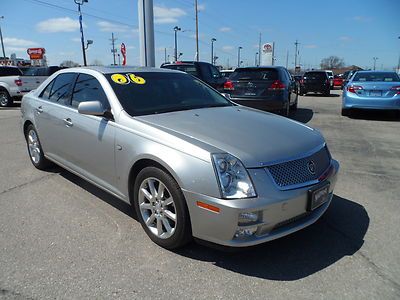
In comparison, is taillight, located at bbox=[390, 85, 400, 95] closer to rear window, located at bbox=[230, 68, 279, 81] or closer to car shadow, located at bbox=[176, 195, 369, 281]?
rear window, located at bbox=[230, 68, 279, 81]

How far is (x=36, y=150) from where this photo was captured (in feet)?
17.7

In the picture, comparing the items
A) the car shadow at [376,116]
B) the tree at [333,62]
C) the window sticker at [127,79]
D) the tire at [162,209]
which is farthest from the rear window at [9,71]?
the tree at [333,62]

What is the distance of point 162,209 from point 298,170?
48.4 inches

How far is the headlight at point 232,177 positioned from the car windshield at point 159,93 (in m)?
1.25

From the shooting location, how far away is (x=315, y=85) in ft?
68.6

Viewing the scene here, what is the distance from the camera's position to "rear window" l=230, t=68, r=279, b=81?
938 cm

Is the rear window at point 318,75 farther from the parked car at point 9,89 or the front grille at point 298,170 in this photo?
the front grille at point 298,170

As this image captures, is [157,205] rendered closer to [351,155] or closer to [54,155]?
[54,155]

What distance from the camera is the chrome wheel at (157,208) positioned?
3.03m

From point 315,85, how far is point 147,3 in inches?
456

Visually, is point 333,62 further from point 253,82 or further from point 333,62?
point 253,82

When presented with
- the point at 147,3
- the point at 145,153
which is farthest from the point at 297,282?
the point at 147,3

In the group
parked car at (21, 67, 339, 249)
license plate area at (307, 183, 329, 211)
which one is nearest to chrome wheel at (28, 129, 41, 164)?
parked car at (21, 67, 339, 249)

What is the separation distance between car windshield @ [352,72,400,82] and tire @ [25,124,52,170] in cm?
956
